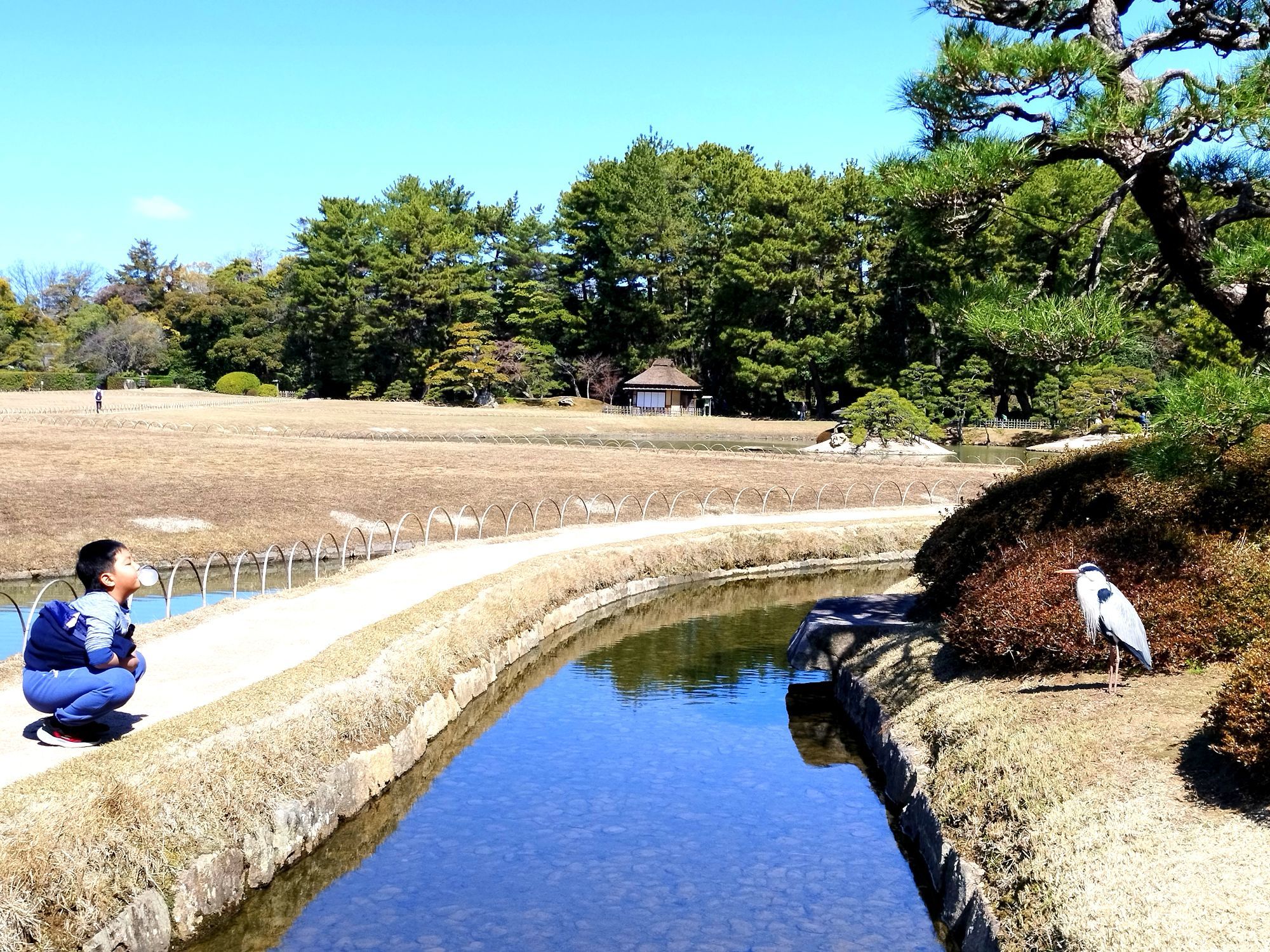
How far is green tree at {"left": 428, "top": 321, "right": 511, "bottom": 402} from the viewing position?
7525 cm

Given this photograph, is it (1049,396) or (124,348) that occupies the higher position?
(124,348)

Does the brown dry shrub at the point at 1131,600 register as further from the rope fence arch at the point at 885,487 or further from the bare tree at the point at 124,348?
the bare tree at the point at 124,348

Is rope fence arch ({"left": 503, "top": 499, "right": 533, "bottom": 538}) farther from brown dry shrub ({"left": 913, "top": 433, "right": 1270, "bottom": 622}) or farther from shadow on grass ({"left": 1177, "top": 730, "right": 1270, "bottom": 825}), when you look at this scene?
shadow on grass ({"left": 1177, "top": 730, "right": 1270, "bottom": 825})

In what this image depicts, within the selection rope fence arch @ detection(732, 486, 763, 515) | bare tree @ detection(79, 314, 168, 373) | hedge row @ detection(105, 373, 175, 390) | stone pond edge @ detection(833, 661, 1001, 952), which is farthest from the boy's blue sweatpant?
bare tree @ detection(79, 314, 168, 373)

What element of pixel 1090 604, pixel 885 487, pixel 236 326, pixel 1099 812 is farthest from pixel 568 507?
pixel 236 326

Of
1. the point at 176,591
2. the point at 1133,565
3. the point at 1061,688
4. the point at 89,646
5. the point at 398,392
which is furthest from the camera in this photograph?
the point at 398,392

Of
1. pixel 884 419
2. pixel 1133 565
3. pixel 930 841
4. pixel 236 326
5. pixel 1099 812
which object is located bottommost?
pixel 930 841

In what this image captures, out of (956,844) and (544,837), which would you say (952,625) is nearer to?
(956,844)

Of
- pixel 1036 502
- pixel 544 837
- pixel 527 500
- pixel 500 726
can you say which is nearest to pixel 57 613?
pixel 544 837

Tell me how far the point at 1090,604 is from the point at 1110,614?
0.18 m

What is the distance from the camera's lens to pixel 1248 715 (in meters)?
7.46

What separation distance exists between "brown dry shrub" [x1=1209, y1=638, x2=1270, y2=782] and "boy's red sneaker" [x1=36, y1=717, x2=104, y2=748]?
8252 mm

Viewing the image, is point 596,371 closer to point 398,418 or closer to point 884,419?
point 398,418

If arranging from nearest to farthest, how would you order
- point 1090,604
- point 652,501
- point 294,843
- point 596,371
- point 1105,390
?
1. point 294,843
2. point 1090,604
3. point 652,501
4. point 1105,390
5. point 596,371
